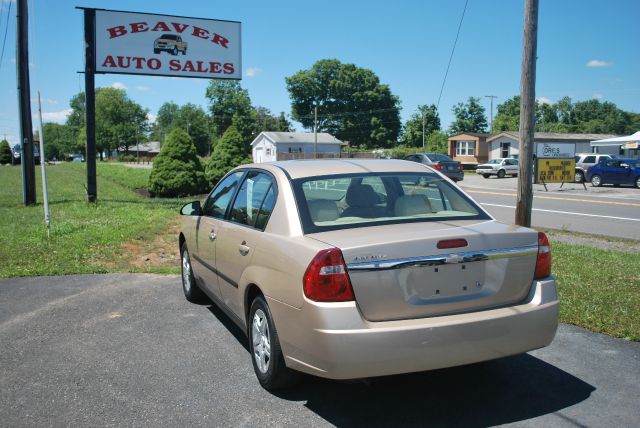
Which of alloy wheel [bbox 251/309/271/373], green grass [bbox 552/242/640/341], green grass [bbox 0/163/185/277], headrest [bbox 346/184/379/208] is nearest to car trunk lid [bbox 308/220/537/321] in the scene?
headrest [bbox 346/184/379/208]

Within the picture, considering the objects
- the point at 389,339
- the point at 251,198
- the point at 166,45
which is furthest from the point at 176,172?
the point at 389,339

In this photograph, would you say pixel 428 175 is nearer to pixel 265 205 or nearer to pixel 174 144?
pixel 265 205

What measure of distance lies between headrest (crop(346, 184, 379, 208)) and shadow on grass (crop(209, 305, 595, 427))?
1318mm

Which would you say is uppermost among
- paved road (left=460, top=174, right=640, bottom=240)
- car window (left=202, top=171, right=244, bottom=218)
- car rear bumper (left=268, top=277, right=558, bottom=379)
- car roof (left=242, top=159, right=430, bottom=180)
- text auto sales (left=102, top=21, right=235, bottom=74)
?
text auto sales (left=102, top=21, right=235, bottom=74)

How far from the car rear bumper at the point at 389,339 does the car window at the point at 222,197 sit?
194cm

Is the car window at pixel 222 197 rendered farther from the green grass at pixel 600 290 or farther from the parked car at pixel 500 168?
the parked car at pixel 500 168

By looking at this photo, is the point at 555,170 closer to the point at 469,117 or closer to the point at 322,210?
the point at 322,210

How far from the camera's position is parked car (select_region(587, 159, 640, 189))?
2823 centimetres

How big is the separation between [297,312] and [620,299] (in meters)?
4.27

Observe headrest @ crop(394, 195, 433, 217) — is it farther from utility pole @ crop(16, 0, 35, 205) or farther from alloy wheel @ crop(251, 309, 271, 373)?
utility pole @ crop(16, 0, 35, 205)

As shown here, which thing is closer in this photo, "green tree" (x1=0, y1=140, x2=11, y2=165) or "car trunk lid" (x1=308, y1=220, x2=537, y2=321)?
"car trunk lid" (x1=308, y1=220, x2=537, y2=321)

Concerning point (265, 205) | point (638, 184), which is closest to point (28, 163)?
point (265, 205)

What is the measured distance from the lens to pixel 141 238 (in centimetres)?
1090

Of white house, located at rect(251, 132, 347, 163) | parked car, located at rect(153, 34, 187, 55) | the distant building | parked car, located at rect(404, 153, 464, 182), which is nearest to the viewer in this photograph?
parked car, located at rect(153, 34, 187, 55)
